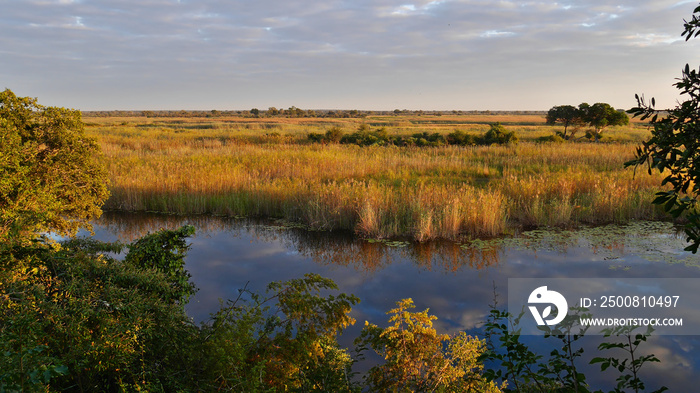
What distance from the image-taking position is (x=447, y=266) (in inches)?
320

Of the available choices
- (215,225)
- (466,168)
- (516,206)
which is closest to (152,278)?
(215,225)

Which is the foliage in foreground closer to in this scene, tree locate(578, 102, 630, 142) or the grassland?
the grassland

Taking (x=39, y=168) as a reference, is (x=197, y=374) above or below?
below

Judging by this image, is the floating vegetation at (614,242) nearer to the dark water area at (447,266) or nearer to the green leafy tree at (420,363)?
the dark water area at (447,266)

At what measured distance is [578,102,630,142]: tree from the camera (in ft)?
91.7

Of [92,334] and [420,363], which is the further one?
[420,363]

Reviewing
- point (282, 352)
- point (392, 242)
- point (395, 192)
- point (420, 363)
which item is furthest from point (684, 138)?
point (395, 192)

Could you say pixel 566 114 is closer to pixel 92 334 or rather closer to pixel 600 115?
pixel 600 115

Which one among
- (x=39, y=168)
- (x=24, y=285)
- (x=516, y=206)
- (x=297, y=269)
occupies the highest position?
(x=39, y=168)

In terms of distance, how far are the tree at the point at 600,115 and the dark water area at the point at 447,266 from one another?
20.7 m

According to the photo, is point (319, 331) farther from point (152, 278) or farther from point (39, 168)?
point (39, 168)

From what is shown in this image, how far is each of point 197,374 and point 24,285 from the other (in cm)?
140

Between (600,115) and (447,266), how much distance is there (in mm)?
25359

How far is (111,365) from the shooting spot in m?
2.72
